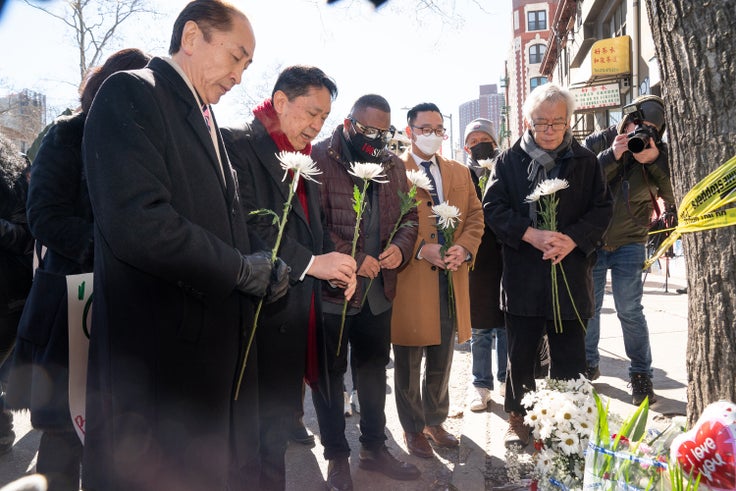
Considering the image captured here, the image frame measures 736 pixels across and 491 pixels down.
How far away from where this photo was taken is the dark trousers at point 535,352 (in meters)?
3.83

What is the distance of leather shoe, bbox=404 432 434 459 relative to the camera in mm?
3930

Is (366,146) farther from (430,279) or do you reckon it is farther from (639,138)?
(639,138)

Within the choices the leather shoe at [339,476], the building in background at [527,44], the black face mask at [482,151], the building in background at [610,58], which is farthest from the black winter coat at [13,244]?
the building in background at [527,44]

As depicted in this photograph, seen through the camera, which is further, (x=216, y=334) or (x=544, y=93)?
(x=544, y=93)

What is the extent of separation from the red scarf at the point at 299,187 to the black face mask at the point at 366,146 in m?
0.66

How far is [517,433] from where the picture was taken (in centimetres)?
394

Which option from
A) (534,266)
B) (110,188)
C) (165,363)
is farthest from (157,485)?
(534,266)

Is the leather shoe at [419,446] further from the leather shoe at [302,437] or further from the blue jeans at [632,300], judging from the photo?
the blue jeans at [632,300]

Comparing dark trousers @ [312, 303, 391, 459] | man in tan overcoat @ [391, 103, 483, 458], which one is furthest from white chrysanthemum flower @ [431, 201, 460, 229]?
dark trousers @ [312, 303, 391, 459]

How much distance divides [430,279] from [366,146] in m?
1.03

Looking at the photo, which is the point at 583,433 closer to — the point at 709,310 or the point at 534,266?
the point at 709,310

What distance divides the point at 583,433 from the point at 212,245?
170 cm

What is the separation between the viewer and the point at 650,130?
4449mm

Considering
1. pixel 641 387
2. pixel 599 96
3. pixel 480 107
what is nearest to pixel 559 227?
pixel 641 387
